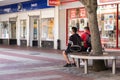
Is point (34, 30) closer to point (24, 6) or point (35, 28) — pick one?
point (35, 28)

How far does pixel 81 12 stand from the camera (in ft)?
76.5

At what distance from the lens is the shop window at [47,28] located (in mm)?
26750

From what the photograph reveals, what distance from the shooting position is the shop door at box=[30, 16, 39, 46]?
29078 millimetres

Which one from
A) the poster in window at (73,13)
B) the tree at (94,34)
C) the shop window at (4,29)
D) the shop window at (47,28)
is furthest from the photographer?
the shop window at (4,29)

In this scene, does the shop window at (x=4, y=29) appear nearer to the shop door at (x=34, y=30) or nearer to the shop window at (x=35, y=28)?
the shop door at (x=34, y=30)

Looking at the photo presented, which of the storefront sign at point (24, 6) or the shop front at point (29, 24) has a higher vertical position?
the storefront sign at point (24, 6)

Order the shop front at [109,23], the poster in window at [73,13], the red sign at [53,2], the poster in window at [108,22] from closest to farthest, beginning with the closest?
the shop front at [109,23] < the poster in window at [108,22] < the poster in window at [73,13] < the red sign at [53,2]

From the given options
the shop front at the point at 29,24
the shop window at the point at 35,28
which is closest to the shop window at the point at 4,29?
the shop front at the point at 29,24

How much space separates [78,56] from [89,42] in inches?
75.0

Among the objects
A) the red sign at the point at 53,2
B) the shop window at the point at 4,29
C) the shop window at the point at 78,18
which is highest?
the red sign at the point at 53,2

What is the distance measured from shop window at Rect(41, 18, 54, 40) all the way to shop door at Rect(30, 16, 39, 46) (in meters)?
1.16

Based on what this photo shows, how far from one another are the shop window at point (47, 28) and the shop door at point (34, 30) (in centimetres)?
116

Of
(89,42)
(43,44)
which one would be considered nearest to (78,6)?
(43,44)

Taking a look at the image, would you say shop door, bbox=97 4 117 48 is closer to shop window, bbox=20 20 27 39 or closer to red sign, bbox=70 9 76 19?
red sign, bbox=70 9 76 19
